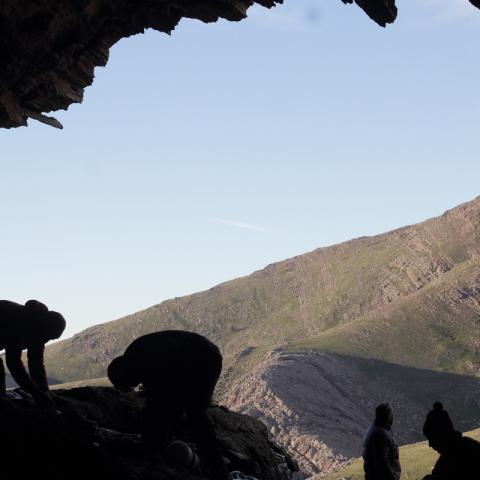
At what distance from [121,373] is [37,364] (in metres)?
1.41

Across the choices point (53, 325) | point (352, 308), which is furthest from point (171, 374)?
point (352, 308)

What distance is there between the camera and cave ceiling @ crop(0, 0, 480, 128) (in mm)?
14922

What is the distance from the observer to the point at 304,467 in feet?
216

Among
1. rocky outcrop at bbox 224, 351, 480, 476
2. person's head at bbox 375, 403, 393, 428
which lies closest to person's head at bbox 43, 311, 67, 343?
person's head at bbox 375, 403, 393, 428

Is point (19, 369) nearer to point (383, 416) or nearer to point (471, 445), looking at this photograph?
point (383, 416)

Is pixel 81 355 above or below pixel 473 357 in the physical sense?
above

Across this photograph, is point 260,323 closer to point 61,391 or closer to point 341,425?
point 341,425

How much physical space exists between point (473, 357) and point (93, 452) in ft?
333

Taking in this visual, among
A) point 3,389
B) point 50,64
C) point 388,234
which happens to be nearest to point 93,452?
point 3,389

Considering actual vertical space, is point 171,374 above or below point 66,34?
below

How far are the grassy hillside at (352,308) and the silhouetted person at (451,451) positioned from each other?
95734 millimetres

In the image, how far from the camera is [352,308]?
Answer: 140125mm

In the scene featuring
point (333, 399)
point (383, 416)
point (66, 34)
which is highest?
point (66, 34)

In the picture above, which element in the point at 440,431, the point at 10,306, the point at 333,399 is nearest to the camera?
the point at 440,431
